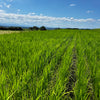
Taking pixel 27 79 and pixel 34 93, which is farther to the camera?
pixel 27 79

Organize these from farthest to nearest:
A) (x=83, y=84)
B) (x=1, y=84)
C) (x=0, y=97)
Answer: (x=83, y=84) < (x=1, y=84) < (x=0, y=97)

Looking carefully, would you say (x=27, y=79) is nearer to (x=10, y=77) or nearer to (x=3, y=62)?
(x=10, y=77)

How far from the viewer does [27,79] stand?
1.18 m

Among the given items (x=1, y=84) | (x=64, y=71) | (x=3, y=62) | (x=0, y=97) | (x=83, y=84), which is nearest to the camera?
(x=0, y=97)

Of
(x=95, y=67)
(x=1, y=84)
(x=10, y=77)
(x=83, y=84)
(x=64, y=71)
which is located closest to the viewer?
(x=1, y=84)

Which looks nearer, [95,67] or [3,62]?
[95,67]

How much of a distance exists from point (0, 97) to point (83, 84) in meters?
0.78

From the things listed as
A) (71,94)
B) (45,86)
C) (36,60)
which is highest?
(36,60)

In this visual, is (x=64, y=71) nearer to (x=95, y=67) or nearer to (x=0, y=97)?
(x=95, y=67)

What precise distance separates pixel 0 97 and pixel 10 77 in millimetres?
369

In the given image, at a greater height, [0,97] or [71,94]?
[0,97]

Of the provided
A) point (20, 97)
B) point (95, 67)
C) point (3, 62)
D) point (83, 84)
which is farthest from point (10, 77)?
point (95, 67)

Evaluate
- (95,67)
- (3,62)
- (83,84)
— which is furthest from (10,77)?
(95,67)

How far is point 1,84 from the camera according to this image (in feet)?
3.27
